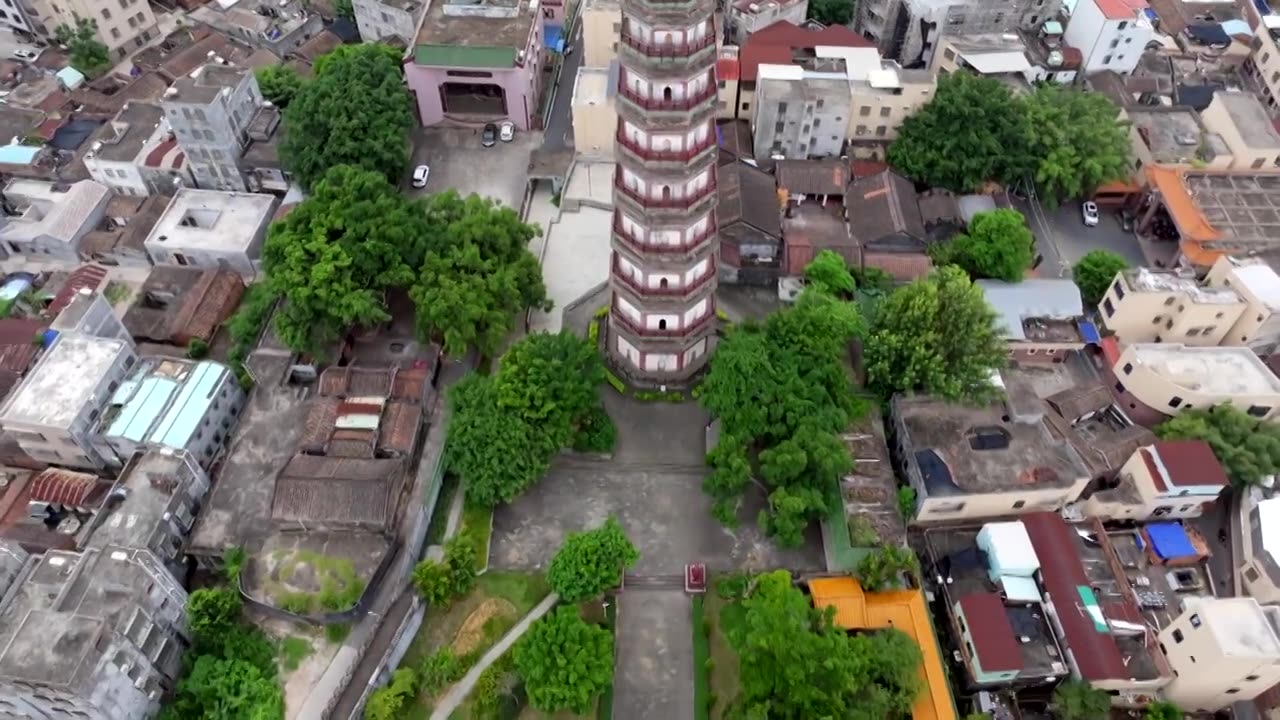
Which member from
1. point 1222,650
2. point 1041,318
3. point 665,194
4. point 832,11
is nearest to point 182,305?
point 665,194

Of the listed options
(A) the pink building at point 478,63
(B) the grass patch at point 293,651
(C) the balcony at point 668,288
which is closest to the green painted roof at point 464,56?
(A) the pink building at point 478,63

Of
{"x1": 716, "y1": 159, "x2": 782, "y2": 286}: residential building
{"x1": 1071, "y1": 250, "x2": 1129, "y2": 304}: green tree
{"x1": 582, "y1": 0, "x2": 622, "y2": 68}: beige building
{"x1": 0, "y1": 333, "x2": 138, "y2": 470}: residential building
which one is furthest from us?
{"x1": 582, "y1": 0, "x2": 622, "y2": 68}: beige building

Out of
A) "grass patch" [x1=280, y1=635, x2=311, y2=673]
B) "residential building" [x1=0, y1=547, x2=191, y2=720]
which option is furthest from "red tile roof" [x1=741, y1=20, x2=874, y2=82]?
"residential building" [x1=0, y1=547, x2=191, y2=720]

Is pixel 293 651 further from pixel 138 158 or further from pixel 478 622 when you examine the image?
pixel 138 158

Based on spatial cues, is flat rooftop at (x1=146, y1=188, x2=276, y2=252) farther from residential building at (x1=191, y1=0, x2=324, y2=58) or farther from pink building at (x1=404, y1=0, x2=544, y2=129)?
residential building at (x1=191, y1=0, x2=324, y2=58)

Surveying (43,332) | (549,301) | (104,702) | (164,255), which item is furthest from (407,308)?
(104,702)

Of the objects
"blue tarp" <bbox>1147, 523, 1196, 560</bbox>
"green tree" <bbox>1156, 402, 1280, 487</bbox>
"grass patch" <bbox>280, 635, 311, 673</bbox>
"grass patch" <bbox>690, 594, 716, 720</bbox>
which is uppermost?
"green tree" <bbox>1156, 402, 1280, 487</bbox>
